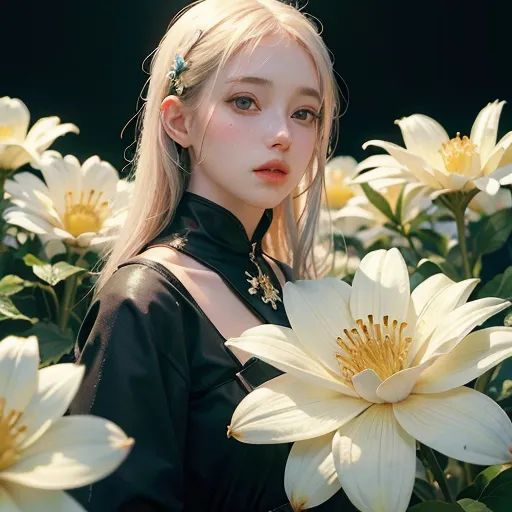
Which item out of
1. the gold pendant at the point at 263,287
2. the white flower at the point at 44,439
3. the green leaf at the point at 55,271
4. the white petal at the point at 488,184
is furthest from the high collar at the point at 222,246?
the white flower at the point at 44,439

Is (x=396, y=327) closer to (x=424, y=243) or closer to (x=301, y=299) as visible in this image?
(x=301, y=299)

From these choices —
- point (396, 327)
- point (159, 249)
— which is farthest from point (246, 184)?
point (396, 327)

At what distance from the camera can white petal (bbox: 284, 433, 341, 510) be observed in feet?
1.89

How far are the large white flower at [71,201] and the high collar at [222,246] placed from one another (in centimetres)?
12

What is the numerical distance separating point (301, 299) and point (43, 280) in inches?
13.5

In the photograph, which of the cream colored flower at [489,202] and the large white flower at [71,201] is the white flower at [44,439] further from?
the cream colored flower at [489,202]

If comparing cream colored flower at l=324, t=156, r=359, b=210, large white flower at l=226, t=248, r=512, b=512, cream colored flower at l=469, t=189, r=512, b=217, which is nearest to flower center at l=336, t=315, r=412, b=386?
large white flower at l=226, t=248, r=512, b=512

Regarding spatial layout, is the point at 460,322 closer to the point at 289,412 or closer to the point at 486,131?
the point at 289,412

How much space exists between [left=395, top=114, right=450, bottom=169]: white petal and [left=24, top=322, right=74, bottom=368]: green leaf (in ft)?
1.24

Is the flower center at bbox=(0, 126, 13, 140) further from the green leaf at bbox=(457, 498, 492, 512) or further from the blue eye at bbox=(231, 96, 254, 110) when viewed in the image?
the green leaf at bbox=(457, 498, 492, 512)

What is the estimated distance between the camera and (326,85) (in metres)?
0.86

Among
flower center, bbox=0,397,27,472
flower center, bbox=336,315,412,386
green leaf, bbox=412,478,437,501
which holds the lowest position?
green leaf, bbox=412,478,437,501

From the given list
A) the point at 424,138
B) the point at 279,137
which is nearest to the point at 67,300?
the point at 279,137

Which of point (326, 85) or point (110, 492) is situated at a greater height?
point (326, 85)
